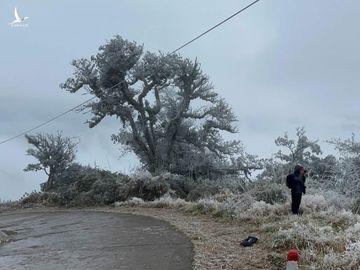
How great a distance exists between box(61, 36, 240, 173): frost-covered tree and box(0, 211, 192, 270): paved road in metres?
10.5

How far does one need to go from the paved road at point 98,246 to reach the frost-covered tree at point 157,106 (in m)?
10.5

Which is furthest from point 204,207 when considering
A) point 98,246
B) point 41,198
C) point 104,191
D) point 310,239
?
point 41,198

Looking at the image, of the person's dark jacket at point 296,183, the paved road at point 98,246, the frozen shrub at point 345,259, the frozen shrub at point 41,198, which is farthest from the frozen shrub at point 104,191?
the frozen shrub at point 345,259

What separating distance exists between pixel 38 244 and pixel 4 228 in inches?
154

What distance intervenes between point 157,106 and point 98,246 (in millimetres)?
15365

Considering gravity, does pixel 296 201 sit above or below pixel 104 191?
below

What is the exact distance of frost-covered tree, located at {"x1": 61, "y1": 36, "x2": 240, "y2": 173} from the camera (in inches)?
965

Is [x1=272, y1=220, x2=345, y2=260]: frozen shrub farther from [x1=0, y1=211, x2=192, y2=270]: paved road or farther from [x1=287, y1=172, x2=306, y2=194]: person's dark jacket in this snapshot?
[x1=287, y1=172, x2=306, y2=194]: person's dark jacket

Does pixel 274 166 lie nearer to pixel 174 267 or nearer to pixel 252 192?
pixel 252 192

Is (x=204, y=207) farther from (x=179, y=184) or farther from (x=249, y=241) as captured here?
(x=179, y=184)

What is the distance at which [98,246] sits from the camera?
988 cm

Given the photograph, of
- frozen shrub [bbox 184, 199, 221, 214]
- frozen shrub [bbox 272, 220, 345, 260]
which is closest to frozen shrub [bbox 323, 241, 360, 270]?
frozen shrub [bbox 272, 220, 345, 260]

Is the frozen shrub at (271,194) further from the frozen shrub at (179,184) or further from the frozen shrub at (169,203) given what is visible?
the frozen shrub at (179,184)

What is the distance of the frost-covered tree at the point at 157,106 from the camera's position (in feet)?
80.4
